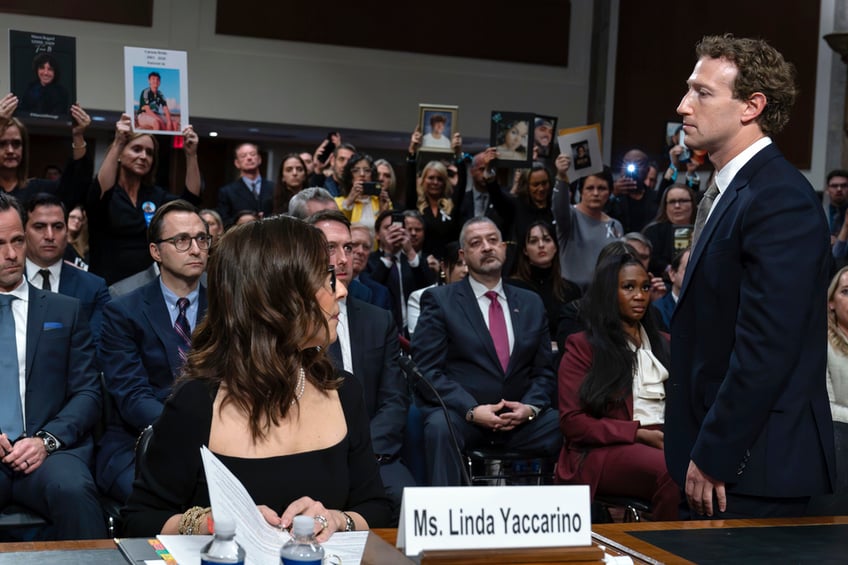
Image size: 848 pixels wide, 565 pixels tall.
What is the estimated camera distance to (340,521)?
2.02 metres

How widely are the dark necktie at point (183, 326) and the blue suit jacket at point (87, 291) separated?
24.2 inches

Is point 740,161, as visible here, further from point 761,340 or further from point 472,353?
point 472,353

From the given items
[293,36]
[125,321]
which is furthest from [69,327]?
[293,36]

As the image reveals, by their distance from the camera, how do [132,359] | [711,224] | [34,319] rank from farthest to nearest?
[132,359]
[34,319]
[711,224]

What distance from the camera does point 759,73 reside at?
2297 millimetres

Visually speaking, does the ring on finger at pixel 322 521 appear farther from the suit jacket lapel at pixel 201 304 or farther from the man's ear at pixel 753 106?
the suit jacket lapel at pixel 201 304

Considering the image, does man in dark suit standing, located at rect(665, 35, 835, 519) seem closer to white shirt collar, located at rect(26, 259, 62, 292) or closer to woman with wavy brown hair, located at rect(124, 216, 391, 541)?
woman with wavy brown hair, located at rect(124, 216, 391, 541)

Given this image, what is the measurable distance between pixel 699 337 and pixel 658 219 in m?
4.66

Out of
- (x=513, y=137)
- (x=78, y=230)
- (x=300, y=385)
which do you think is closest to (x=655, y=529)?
(x=300, y=385)

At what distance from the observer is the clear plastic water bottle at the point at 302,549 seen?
4.18 ft

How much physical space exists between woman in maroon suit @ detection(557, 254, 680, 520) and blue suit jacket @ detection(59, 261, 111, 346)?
1.95m

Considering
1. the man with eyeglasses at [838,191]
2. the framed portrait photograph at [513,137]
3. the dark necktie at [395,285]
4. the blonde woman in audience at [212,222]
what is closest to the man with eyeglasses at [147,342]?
the blonde woman in audience at [212,222]

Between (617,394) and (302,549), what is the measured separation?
123 inches

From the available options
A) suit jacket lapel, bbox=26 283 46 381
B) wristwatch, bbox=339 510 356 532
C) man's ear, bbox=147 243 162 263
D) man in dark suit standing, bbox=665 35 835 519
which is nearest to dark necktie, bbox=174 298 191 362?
man's ear, bbox=147 243 162 263
